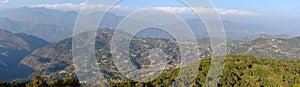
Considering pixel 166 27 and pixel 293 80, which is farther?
pixel 293 80

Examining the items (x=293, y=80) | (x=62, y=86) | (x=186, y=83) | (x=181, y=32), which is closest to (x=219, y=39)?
(x=181, y=32)

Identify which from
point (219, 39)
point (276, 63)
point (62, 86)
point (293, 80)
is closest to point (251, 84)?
point (293, 80)

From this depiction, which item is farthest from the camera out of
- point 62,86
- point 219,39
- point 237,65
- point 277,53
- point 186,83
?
point 277,53

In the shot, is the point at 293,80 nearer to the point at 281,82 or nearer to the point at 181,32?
the point at 281,82

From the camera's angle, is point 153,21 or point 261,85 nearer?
point 153,21

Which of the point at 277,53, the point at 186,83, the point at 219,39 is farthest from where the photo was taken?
the point at 277,53

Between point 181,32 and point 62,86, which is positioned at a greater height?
point 181,32

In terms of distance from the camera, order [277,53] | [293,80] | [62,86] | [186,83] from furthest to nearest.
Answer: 1. [277,53]
2. [293,80]
3. [186,83]
4. [62,86]

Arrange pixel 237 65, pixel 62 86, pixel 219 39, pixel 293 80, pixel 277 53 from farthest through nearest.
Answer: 1. pixel 277 53
2. pixel 237 65
3. pixel 293 80
4. pixel 62 86
5. pixel 219 39

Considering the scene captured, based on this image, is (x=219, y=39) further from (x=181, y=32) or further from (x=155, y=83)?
(x=155, y=83)
